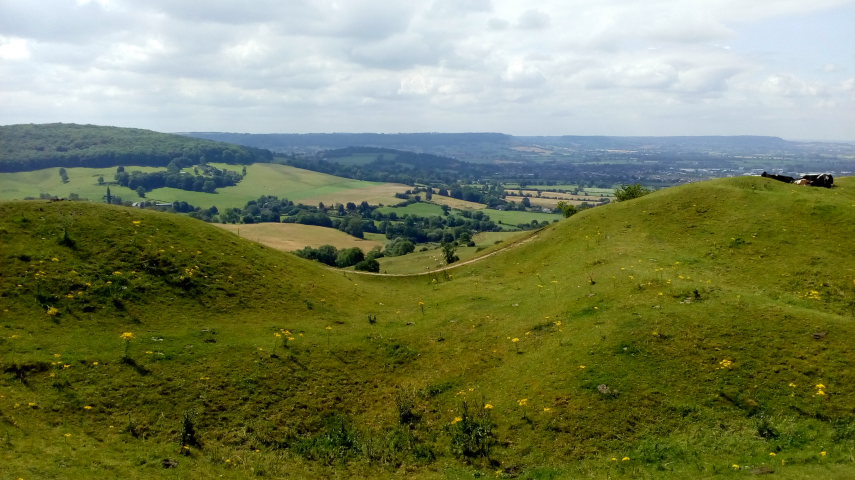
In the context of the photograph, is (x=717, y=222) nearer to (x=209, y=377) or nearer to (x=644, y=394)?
(x=644, y=394)

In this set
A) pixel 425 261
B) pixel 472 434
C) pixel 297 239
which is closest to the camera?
pixel 472 434

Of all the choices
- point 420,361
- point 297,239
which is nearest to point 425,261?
point 420,361

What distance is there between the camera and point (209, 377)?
Result: 2948cm

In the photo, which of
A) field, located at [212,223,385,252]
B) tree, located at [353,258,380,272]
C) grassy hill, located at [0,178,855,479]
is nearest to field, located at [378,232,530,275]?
tree, located at [353,258,380,272]

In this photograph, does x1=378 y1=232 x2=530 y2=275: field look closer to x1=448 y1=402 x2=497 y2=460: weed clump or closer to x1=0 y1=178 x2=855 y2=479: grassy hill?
x1=0 y1=178 x2=855 y2=479: grassy hill

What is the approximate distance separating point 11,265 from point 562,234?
175 ft

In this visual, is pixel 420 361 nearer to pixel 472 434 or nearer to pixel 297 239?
pixel 472 434

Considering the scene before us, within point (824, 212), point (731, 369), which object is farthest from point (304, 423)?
point (824, 212)

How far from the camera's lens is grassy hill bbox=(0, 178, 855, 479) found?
78.4 feet

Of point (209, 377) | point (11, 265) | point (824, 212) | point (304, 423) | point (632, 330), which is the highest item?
point (824, 212)

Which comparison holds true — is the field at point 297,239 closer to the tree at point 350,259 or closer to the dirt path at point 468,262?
the tree at point 350,259

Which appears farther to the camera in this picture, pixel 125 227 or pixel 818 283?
pixel 125 227

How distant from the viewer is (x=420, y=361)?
34906 mm

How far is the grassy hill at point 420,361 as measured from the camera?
78.4ft
